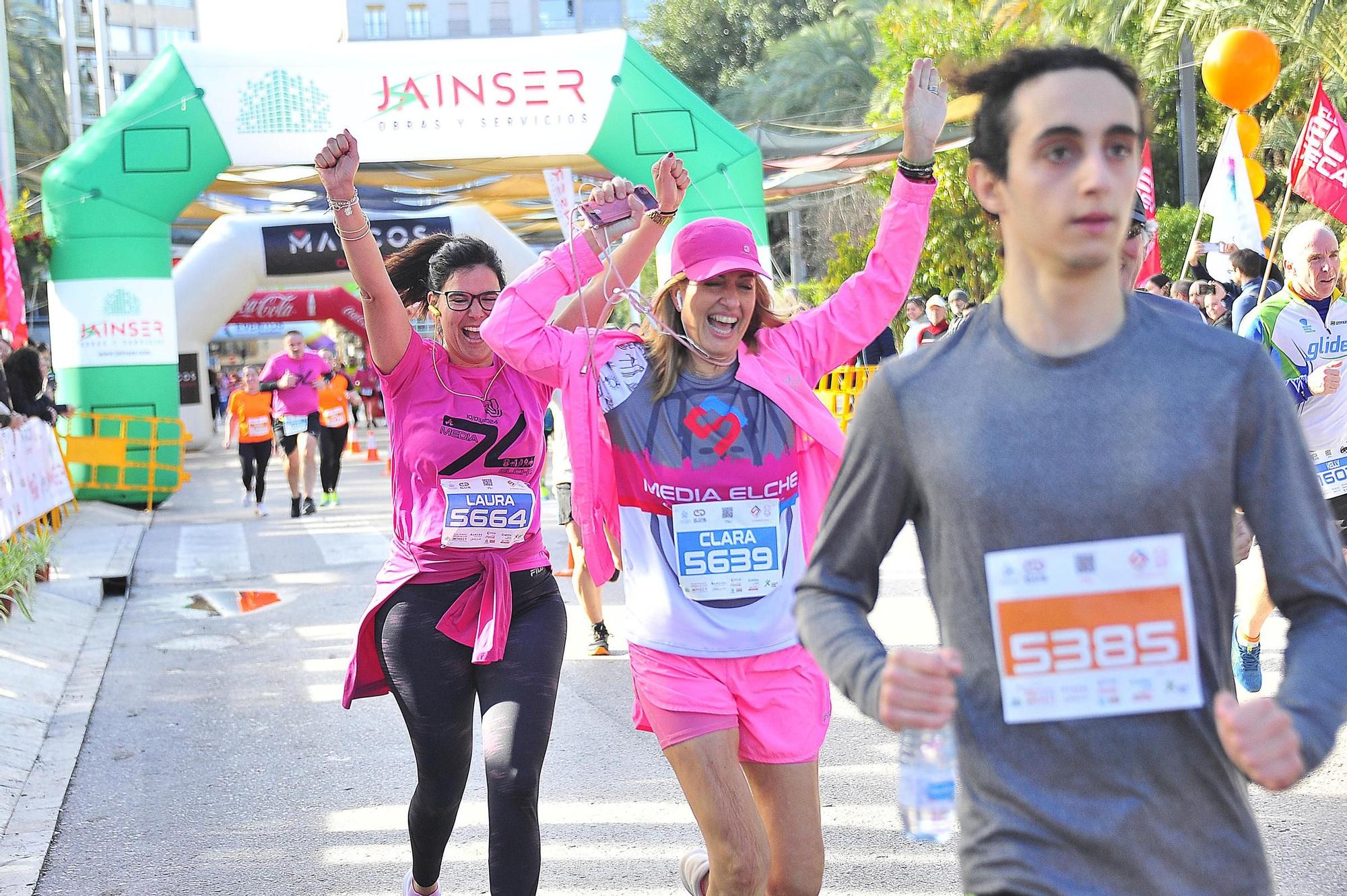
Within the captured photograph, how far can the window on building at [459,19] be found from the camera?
276 ft

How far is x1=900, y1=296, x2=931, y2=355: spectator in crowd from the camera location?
18578 mm

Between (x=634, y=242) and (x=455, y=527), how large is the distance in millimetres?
902

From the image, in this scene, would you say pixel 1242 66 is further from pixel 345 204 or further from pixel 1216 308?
pixel 345 204

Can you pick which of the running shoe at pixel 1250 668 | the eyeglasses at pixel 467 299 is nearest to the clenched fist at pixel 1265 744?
the eyeglasses at pixel 467 299

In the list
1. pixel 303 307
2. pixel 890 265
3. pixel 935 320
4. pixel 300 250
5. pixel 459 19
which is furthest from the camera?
pixel 459 19

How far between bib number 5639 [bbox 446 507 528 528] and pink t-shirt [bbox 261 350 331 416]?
11.8 meters

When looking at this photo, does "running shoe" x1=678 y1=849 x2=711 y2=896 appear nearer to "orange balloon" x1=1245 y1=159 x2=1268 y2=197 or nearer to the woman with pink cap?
the woman with pink cap

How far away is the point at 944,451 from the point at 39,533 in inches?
443

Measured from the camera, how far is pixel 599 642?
26.8 feet

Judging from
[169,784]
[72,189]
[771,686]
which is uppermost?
[72,189]

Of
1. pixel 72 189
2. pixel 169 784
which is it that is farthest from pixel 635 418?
pixel 72 189

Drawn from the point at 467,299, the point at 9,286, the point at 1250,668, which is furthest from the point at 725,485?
the point at 9,286

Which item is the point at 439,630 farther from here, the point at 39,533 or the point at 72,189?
the point at 72,189

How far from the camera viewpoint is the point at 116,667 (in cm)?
836
